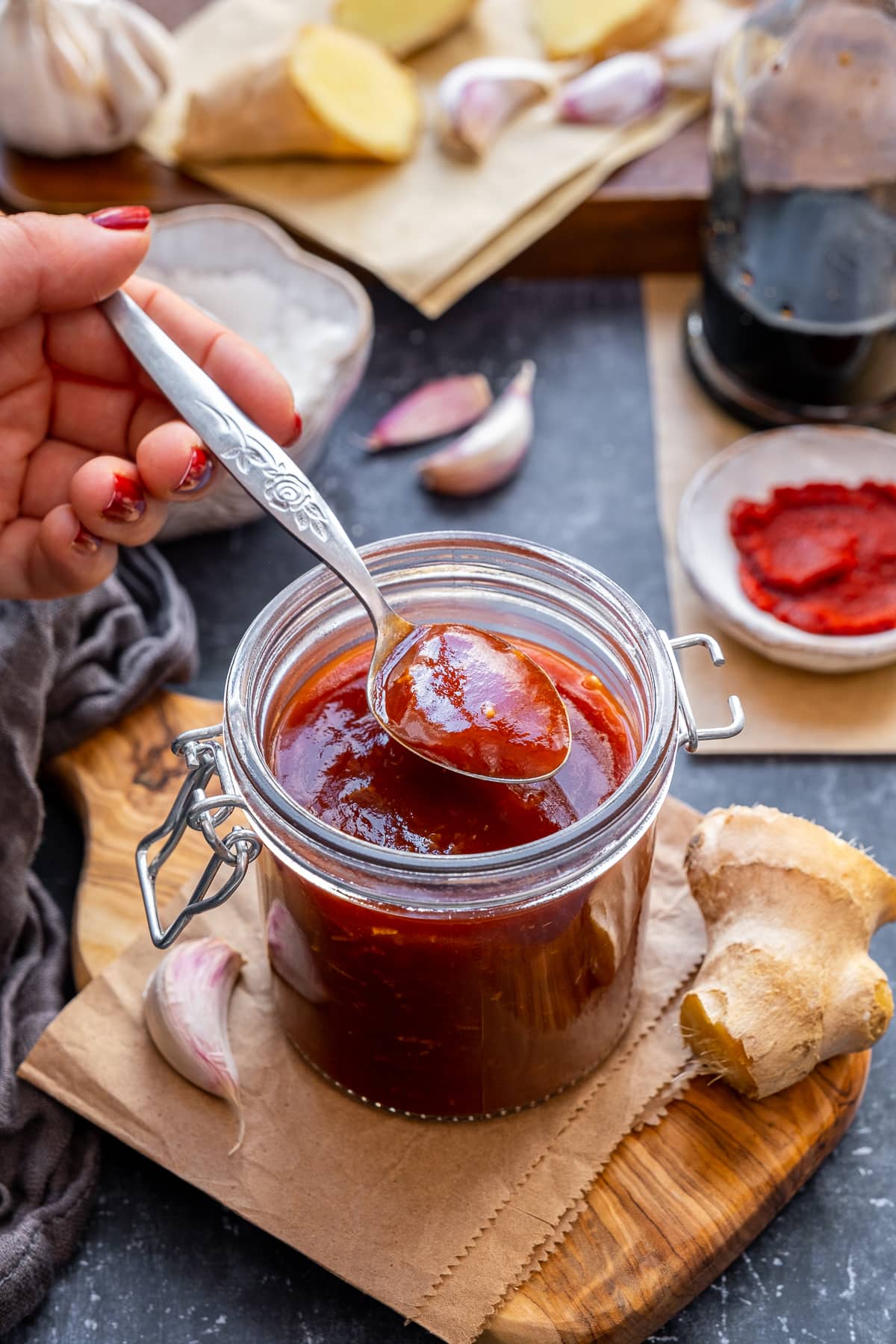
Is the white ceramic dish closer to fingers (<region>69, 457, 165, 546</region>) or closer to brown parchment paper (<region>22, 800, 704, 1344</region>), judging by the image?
brown parchment paper (<region>22, 800, 704, 1344</region>)

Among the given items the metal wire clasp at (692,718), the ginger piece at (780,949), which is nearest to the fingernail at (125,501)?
the metal wire clasp at (692,718)

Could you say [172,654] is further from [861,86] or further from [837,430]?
[861,86]

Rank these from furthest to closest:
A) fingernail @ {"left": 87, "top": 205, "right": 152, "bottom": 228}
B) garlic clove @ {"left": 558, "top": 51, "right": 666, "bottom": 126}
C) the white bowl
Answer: garlic clove @ {"left": 558, "top": 51, "right": 666, "bottom": 126}
the white bowl
fingernail @ {"left": 87, "top": 205, "right": 152, "bottom": 228}

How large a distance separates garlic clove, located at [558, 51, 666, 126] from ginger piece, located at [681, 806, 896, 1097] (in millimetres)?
1410

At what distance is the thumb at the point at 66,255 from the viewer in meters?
1.29

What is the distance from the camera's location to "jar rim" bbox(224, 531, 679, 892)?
0.99m

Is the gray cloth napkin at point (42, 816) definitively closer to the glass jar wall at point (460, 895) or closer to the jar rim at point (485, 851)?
the glass jar wall at point (460, 895)

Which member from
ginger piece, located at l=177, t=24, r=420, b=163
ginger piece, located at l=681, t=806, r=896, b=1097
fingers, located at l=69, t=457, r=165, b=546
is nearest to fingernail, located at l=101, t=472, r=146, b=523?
fingers, located at l=69, t=457, r=165, b=546

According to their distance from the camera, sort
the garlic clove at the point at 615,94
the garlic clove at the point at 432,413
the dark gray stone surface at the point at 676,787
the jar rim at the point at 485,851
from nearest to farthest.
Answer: the jar rim at the point at 485,851 < the dark gray stone surface at the point at 676,787 < the garlic clove at the point at 432,413 < the garlic clove at the point at 615,94

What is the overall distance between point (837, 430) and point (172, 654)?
92 centimetres

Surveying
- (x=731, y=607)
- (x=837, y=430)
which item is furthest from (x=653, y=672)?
(x=837, y=430)

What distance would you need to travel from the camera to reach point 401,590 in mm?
1287

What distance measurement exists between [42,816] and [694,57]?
165 centimetres

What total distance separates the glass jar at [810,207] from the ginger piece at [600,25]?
1.49ft
